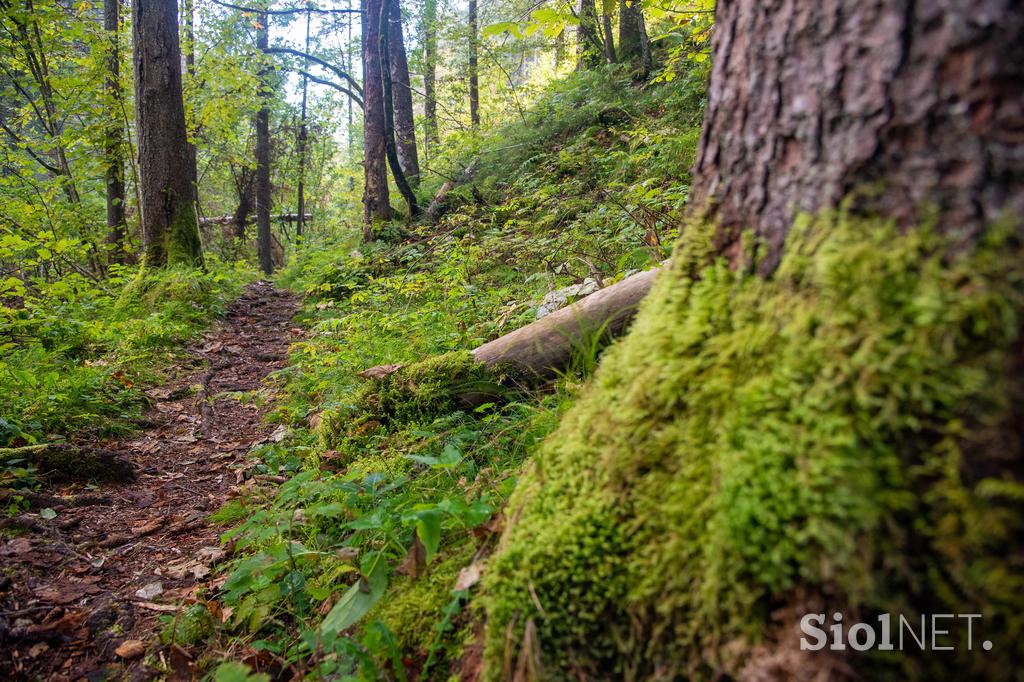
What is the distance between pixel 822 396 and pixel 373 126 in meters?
10.7

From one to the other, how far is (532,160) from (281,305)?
516cm

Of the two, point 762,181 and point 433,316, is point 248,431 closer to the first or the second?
point 433,316

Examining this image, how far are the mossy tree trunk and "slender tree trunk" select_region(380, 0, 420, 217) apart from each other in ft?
29.4

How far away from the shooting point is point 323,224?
25.7 metres

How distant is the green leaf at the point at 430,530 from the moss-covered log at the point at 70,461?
292 centimetres

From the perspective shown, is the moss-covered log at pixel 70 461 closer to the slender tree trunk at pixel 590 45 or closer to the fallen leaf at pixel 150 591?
the fallen leaf at pixel 150 591

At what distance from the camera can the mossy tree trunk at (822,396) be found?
0.85 metres

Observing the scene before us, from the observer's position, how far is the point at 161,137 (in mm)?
7840

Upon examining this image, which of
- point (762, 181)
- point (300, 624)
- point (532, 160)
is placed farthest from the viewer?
point (532, 160)

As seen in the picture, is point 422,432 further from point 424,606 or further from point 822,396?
point 822,396

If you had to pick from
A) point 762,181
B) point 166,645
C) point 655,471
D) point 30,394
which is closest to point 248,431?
point 30,394

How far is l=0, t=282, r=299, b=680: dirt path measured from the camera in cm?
211

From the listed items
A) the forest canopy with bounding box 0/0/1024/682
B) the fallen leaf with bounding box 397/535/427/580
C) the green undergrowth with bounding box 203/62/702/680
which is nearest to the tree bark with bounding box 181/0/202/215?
the green undergrowth with bounding box 203/62/702/680

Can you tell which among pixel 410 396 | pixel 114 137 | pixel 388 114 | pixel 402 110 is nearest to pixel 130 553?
pixel 410 396
